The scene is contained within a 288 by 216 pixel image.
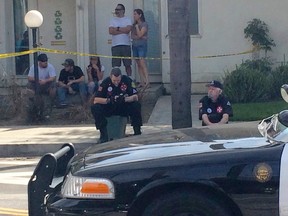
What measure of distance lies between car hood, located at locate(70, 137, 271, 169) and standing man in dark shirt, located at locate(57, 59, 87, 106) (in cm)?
1061

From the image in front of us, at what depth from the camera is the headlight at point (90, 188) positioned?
582 centimetres

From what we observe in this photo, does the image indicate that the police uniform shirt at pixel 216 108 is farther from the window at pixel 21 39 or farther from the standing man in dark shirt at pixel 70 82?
the window at pixel 21 39

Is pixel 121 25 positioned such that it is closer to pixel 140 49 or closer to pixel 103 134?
pixel 140 49

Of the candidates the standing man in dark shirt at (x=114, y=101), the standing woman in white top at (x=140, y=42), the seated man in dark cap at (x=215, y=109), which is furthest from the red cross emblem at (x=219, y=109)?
the standing woman in white top at (x=140, y=42)

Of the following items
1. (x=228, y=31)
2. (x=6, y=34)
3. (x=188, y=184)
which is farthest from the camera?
(x=6, y=34)

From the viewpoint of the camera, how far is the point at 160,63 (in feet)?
64.1

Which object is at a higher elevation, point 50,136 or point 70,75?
point 70,75

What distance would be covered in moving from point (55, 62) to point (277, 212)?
14767 mm

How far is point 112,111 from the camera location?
13.3m

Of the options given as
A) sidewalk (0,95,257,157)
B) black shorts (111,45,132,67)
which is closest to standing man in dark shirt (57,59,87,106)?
black shorts (111,45,132,67)

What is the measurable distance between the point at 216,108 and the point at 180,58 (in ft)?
4.77

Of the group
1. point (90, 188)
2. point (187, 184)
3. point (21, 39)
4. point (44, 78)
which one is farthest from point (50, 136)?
point (187, 184)

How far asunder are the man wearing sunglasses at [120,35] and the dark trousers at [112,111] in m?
4.52

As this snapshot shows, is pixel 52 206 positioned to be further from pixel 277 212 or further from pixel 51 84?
pixel 51 84
